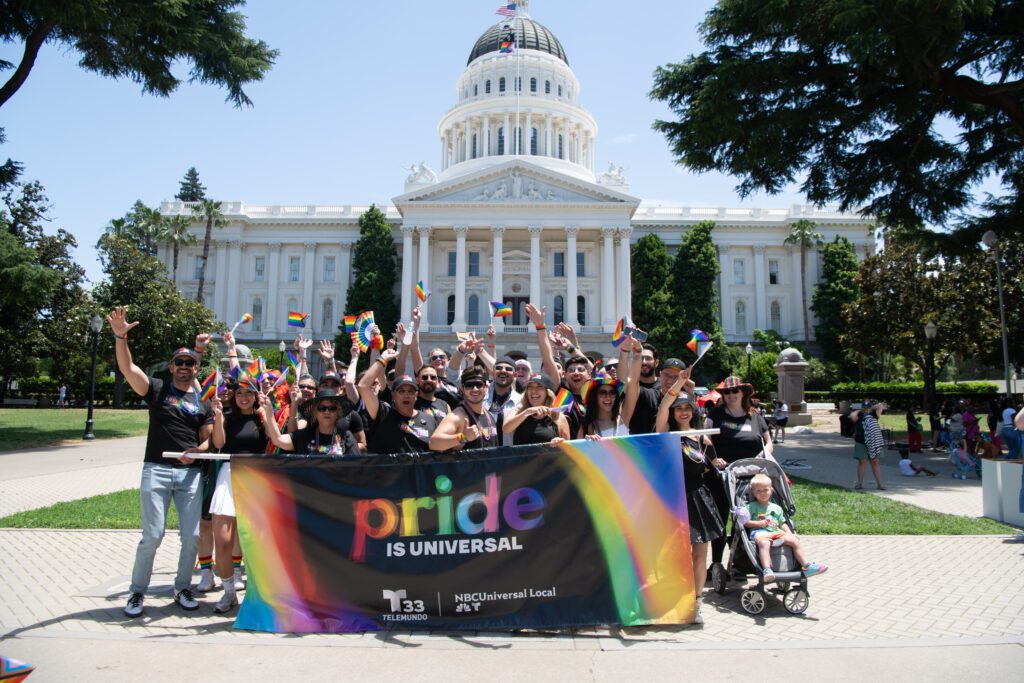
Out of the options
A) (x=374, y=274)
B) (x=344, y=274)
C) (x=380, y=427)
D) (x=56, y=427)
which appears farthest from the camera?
(x=344, y=274)

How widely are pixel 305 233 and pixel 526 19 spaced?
42.7 metres

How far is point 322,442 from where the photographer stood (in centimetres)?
613

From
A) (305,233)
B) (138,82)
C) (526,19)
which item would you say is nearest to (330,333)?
(305,233)

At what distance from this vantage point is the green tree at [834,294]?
58688 millimetres

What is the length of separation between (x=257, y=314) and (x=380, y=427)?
62.5 m

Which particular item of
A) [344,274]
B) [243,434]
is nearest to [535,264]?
[344,274]

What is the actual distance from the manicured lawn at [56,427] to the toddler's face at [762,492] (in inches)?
892

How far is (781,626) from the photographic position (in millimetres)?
5559

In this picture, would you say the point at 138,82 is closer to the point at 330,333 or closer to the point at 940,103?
the point at 940,103

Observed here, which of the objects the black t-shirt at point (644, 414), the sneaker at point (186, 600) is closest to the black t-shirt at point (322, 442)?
the sneaker at point (186, 600)

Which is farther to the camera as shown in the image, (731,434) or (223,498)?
(731,434)

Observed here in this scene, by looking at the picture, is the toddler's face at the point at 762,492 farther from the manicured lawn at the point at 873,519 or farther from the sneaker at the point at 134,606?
the sneaker at the point at 134,606

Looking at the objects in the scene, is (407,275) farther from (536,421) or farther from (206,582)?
(536,421)

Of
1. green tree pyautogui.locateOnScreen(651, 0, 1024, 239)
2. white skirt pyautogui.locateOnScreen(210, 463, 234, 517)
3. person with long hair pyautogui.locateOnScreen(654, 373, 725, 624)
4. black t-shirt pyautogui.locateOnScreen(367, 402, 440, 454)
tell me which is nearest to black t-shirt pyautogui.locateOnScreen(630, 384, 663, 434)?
person with long hair pyautogui.locateOnScreen(654, 373, 725, 624)
